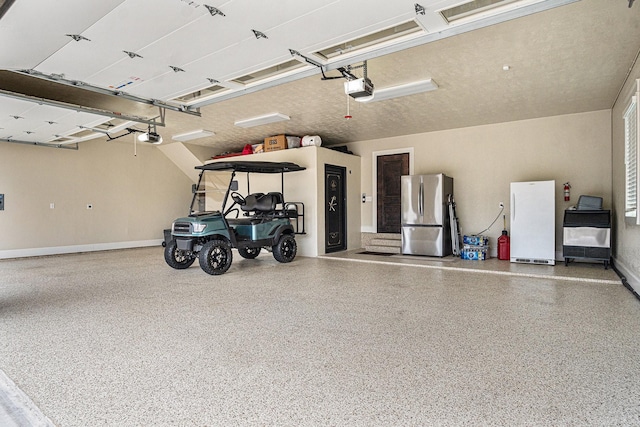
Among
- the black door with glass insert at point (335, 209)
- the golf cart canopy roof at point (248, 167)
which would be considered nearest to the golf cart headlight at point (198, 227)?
the golf cart canopy roof at point (248, 167)

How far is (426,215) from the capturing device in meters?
8.12

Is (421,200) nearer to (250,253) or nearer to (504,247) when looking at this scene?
(504,247)

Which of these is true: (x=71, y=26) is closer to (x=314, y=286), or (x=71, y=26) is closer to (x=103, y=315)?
(x=103, y=315)

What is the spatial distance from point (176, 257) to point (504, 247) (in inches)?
248

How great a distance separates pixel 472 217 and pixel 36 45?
26.1 feet

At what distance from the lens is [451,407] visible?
79.1 inches

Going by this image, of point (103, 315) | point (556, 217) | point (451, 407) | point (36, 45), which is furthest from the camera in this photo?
point (556, 217)

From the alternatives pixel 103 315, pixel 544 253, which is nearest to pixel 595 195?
pixel 544 253

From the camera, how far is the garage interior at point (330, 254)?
221cm

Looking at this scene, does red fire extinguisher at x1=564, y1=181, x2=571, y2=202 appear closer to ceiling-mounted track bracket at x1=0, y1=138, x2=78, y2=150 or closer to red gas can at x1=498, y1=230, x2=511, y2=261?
red gas can at x1=498, y1=230, x2=511, y2=261

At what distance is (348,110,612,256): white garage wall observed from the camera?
715 centimetres

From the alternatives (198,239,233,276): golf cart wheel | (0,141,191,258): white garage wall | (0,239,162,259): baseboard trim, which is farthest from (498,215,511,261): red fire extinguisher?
(0,239,162,259): baseboard trim

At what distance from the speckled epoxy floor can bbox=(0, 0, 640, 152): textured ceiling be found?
2543 millimetres

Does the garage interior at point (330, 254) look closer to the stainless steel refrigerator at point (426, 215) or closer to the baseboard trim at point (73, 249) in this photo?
the baseboard trim at point (73, 249)
